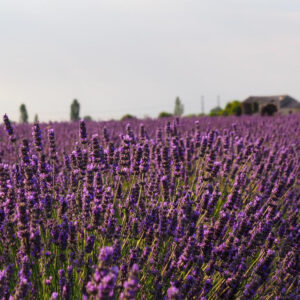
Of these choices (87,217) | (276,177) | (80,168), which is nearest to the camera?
(87,217)

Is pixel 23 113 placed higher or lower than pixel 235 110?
higher

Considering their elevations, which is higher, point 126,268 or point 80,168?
point 80,168

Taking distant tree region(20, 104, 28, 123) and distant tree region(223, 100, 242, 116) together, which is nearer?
distant tree region(223, 100, 242, 116)

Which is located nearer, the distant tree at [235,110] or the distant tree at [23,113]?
the distant tree at [235,110]

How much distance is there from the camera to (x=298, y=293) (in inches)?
122

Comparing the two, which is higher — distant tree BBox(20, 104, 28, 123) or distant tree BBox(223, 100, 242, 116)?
distant tree BBox(20, 104, 28, 123)

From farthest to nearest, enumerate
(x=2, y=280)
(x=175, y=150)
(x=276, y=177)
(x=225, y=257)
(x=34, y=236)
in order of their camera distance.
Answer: (x=276, y=177) → (x=175, y=150) → (x=225, y=257) → (x=34, y=236) → (x=2, y=280)

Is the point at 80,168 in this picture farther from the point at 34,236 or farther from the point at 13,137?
the point at 34,236

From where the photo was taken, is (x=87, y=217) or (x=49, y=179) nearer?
(x=87, y=217)

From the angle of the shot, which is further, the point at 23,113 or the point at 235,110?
the point at 23,113

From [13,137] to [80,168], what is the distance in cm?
70

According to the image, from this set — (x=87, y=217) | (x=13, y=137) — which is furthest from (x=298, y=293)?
(x=13, y=137)

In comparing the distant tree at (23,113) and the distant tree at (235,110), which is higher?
the distant tree at (23,113)

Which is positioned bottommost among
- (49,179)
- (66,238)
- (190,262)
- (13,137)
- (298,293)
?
(298,293)
